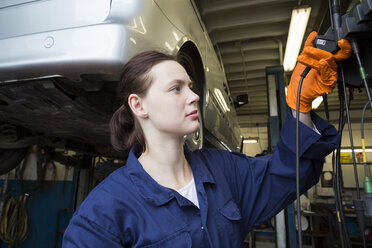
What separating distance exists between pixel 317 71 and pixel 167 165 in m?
0.64

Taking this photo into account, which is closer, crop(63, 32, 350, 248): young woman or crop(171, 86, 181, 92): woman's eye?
crop(63, 32, 350, 248): young woman

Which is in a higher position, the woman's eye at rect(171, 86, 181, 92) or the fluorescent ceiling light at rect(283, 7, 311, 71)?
the fluorescent ceiling light at rect(283, 7, 311, 71)

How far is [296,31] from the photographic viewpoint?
2912 mm

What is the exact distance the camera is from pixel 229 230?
848mm

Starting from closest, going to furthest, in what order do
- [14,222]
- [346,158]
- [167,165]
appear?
1. [167,165]
2. [14,222]
3. [346,158]

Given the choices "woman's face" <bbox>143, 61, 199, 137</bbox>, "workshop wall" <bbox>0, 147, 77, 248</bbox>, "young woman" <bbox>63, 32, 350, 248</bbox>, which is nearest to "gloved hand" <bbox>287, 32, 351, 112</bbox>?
"young woman" <bbox>63, 32, 350, 248</bbox>

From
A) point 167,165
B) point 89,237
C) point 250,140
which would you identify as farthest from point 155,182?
point 250,140

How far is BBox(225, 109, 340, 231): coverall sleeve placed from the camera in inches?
33.8

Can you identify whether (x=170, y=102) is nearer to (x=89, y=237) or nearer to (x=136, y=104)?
(x=136, y=104)

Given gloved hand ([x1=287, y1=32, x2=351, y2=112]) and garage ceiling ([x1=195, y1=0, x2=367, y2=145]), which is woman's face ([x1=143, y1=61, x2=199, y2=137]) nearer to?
gloved hand ([x1=287, y1=32, x2=351, y2=112])

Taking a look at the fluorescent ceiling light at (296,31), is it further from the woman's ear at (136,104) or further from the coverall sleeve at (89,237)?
the coverall sleeve at (89,237)

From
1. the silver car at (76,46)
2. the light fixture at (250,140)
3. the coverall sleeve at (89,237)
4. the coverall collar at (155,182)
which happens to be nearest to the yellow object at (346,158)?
the light fixture at (250,140)

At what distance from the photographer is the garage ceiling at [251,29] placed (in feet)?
9.52

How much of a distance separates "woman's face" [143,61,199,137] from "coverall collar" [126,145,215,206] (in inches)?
6.4
